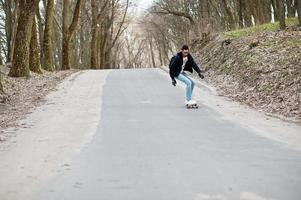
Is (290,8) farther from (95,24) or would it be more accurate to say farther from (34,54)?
(95,24)

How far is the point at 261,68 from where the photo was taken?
18406 millimetres

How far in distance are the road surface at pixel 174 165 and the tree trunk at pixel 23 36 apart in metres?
11.5

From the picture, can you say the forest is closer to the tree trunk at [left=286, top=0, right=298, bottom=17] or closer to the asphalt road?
the tree trunk at [left=286, top=0, right=298, bottom=17]

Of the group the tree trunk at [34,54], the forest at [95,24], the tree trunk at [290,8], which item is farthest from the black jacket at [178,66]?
the tree trunk at [290,8]

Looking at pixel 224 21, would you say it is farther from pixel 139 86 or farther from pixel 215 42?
pixel 139 86

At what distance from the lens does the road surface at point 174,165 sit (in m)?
5.85

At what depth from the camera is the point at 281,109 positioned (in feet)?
43.5

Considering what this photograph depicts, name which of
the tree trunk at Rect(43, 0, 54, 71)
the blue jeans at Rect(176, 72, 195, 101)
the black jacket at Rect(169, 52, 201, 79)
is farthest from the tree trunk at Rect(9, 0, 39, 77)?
the blue jeans at Rect(176, 72, 195, 101)

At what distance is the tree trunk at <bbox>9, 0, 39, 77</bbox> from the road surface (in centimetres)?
1147

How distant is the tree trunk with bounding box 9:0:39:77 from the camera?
21.5 metres

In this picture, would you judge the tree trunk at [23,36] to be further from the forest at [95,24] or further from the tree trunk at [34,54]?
the tree trunk at [34,54]

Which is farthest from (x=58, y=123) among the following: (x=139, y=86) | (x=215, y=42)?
(x=215, y=42)

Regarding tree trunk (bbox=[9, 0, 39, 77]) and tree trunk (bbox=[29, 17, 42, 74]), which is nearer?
tree trunk (bbox=[9, 0, 39, 77])

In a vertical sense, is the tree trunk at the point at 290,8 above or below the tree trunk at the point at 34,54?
above
